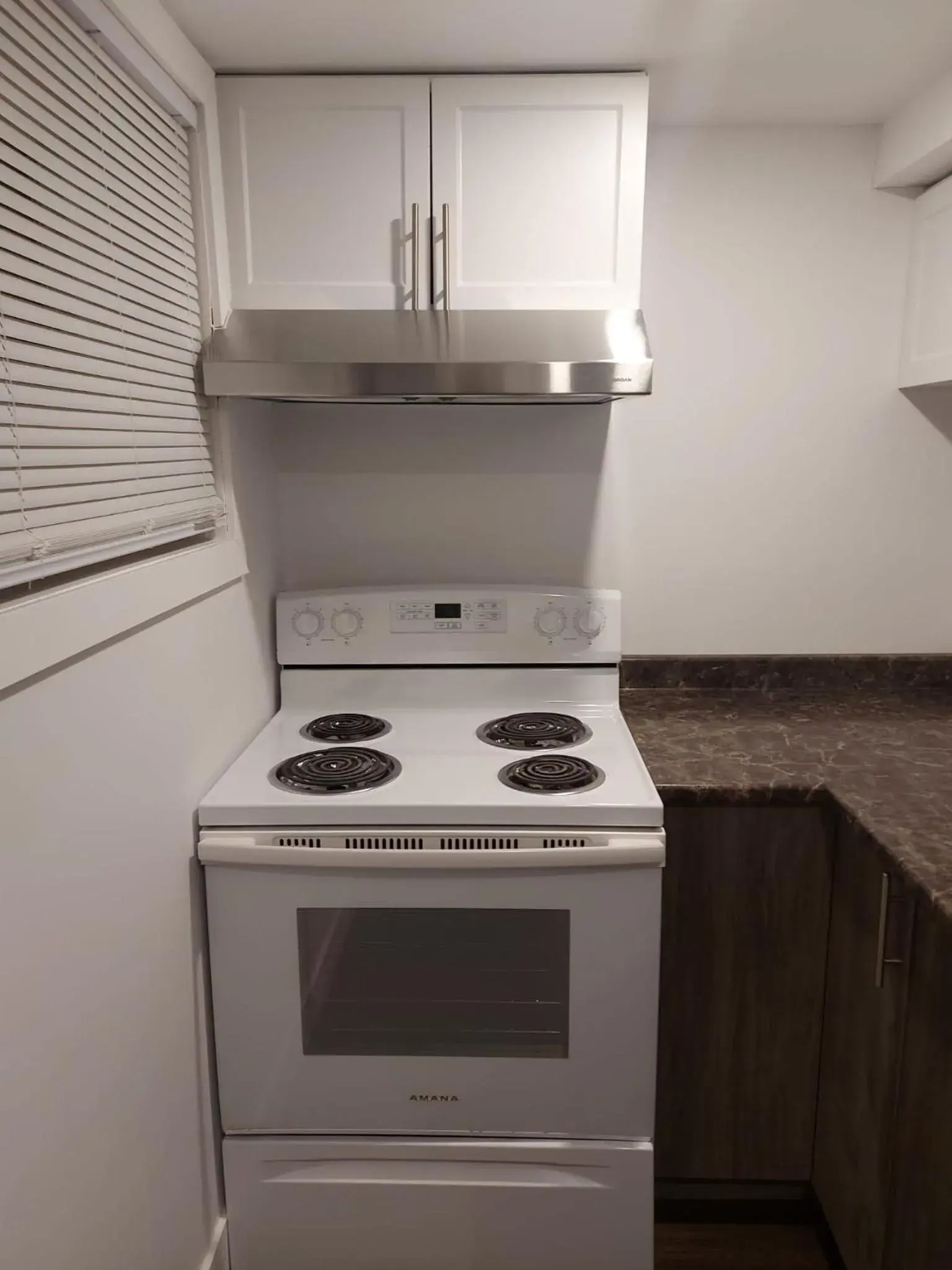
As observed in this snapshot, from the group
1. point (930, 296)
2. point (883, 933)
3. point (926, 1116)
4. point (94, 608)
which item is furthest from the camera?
point (930, 296)

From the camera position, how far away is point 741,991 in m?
1.69

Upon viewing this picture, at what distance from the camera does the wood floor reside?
1.73 metres

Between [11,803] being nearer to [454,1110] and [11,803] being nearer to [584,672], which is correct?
[454,1110]

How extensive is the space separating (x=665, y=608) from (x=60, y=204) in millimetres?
1541

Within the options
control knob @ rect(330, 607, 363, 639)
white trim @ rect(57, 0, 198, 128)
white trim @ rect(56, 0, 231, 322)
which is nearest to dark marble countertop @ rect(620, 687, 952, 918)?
control knob @ rect(330, 607, 363, 639)

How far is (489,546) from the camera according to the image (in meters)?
2.14

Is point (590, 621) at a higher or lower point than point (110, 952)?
higher

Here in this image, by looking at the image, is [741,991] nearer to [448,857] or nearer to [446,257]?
[448,857]

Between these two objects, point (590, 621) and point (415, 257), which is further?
point (590, 621)

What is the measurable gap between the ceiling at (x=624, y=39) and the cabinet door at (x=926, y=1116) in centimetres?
140

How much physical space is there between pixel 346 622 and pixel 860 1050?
1314 millimetres

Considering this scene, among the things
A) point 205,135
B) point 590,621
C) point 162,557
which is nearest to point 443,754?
point 590,621

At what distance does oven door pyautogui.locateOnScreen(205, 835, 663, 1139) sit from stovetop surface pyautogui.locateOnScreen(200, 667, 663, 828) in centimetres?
7

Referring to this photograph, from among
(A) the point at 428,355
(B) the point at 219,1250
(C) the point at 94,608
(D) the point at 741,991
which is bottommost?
(B) the point at 219,1250
